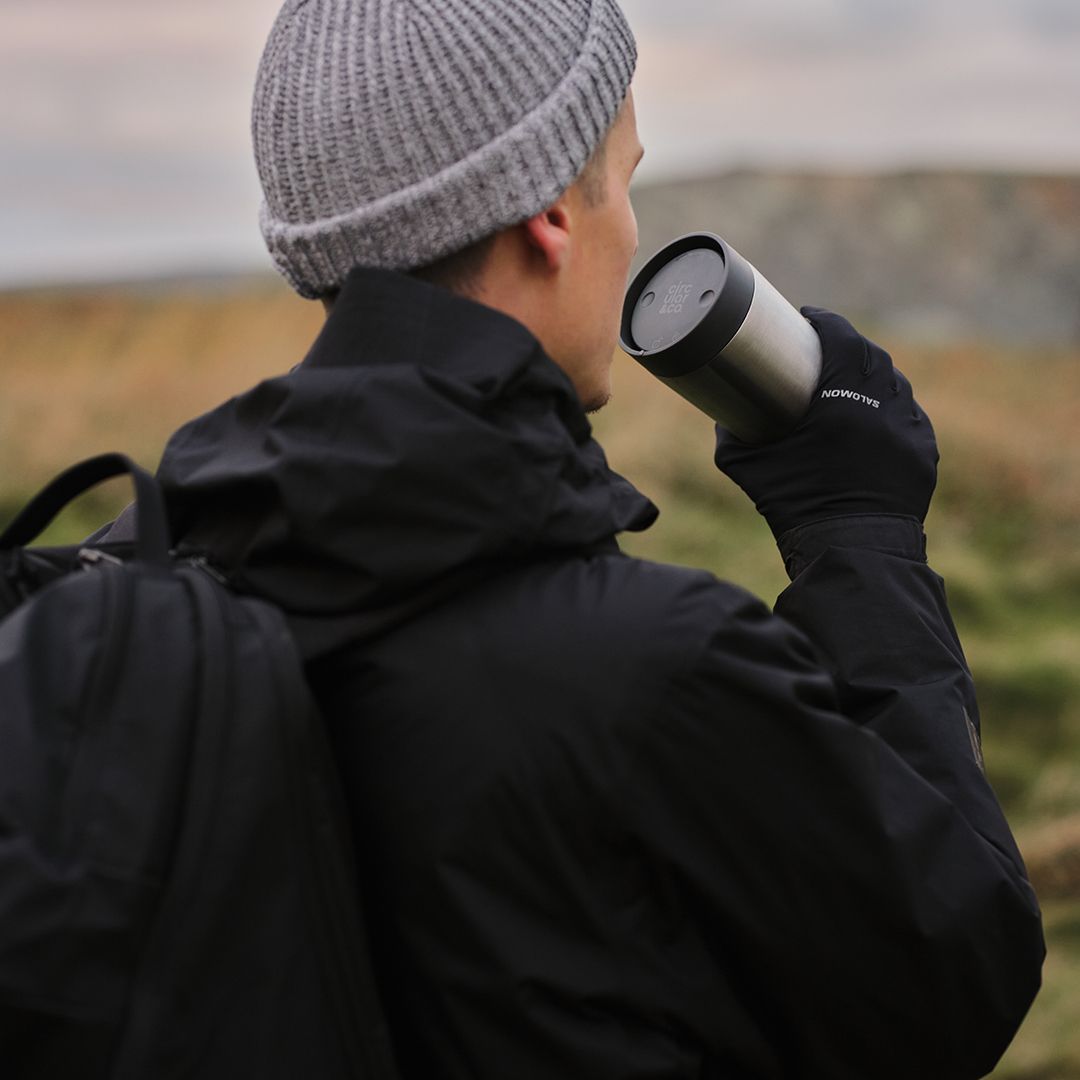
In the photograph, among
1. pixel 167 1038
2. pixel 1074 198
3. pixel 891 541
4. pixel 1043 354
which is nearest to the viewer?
pixel 167 1038

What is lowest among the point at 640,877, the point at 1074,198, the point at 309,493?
the point at 1074,198

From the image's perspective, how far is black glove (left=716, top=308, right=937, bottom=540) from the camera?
174 cm

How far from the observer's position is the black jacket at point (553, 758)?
121 centimetres

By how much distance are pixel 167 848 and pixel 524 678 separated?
30 cm

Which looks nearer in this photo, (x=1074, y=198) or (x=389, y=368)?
(x=389, y=368)

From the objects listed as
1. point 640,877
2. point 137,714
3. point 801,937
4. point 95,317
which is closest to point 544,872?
point 640,877

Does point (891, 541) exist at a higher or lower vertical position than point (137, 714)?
lower

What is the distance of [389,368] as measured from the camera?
1249mm

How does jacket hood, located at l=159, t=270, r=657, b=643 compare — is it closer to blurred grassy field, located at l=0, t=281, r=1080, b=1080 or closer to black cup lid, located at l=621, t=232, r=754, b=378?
black cup lid, located at l=621, t=232, r=754, b=378

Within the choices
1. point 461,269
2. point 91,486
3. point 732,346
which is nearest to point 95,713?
point 91,486

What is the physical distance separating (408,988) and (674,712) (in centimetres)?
32

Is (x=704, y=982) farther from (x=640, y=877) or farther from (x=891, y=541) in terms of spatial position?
(x=891, y=541)

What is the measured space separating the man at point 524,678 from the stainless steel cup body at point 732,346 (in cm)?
47

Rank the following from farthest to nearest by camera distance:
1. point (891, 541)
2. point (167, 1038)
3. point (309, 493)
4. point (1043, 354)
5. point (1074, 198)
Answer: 1. point (1074, 198)
2. point (1043, 354)
3. point (891, 541)
4. point (309, 493)
5. point (167, 1038)
